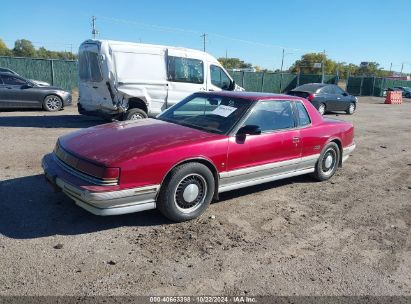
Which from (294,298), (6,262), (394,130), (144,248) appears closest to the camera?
(294,298)

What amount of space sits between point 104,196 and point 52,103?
11157 millimetres

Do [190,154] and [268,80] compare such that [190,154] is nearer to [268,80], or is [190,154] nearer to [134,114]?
[134,114]

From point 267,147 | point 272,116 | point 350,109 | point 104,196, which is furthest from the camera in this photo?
point 350,109

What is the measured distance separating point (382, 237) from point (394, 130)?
35.3 ft

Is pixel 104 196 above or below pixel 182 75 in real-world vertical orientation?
below

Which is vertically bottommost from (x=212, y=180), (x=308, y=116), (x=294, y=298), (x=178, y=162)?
(x=294, y=298)

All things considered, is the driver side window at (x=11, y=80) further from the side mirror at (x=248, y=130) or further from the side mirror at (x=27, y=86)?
the side mirror at (x=248, y=130)

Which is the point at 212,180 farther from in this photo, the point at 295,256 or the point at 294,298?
the point at 294,298

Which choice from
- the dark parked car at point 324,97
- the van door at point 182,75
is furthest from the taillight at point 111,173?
the dark parked car at point 324,97

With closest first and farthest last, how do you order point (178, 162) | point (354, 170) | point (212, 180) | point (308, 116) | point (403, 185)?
point (178, 162) < point (212, 180) < point (308, 116) < point (403, 185) < point (354, 170)

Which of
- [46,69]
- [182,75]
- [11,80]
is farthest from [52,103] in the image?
[46,69]

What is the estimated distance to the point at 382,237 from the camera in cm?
442

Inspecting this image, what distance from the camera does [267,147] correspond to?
514 cm

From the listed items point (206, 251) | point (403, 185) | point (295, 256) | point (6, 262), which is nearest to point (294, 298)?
point (295, 256)
